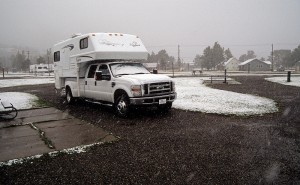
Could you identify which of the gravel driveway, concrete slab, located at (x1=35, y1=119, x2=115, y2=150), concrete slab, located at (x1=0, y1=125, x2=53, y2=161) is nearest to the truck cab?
the gravel driveway

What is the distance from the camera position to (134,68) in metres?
10.2

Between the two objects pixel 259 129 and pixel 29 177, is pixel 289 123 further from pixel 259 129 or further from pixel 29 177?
pixel 29 177

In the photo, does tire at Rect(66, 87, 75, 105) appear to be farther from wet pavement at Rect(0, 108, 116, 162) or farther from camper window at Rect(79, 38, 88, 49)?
wet pavement at Rect(0, 108, 116, 162)

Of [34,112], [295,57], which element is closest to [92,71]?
[34,112]

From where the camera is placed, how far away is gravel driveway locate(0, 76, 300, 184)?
14.0 ft

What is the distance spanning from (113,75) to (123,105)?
1317 millimetres

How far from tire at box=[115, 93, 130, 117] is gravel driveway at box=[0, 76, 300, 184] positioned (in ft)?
2.83

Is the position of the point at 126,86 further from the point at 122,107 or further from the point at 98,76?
the point at 98,76

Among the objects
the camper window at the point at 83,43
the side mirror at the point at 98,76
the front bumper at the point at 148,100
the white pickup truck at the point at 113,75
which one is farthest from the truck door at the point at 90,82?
the front bumper at the point at 148,100

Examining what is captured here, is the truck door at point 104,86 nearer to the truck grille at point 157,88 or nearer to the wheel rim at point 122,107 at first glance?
the wheel rim at point 122,107

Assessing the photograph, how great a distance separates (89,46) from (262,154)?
7.72m

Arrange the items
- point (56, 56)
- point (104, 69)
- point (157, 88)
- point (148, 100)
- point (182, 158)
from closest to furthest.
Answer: point (182, 158) → point (148, 100) → point (157, 88) → point (104, 69) → point (56, 56)

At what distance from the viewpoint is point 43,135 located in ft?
22.6

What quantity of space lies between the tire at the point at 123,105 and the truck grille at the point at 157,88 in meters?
0.83
